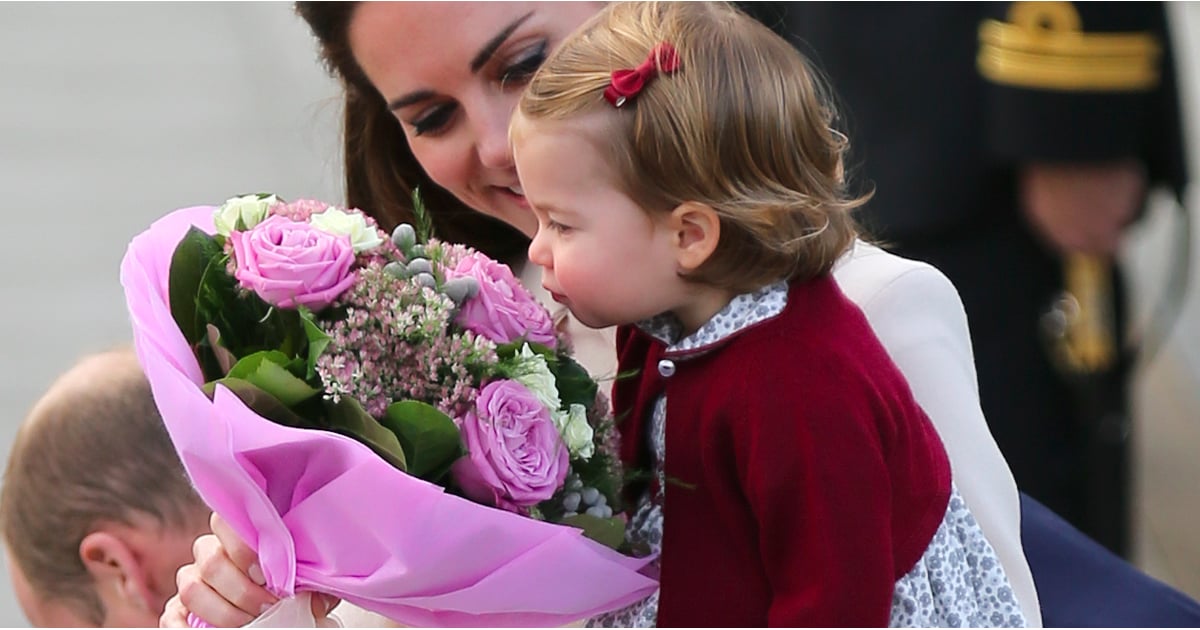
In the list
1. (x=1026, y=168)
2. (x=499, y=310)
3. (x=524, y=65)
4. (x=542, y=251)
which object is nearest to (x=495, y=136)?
(x=524, y=65)

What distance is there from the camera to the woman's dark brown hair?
2.58 m

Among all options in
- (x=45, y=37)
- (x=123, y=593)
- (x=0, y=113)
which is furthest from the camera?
(x=45, y=37)

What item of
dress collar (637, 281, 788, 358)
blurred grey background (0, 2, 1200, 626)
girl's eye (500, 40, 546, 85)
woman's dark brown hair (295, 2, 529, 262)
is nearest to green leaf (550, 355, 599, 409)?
dress collar (637, 281, 788, 358)

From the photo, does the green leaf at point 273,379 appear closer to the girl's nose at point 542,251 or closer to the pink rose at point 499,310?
the pink rose at point 499,310

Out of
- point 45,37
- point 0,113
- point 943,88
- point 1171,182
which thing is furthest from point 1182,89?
point 45,37

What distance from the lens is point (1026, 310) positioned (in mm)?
3422

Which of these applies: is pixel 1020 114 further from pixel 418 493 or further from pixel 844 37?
pixel 418 493

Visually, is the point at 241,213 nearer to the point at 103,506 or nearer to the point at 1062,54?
the point at 103,506

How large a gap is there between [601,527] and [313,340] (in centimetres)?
35

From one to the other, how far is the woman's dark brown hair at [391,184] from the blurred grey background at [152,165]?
0.23m

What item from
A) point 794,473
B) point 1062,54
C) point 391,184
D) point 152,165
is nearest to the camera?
point 794,473

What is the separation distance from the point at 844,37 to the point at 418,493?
1.96 m

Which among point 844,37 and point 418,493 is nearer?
point 418,493

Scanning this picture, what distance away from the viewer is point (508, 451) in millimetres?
1713
